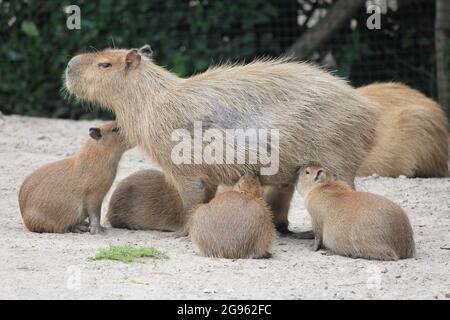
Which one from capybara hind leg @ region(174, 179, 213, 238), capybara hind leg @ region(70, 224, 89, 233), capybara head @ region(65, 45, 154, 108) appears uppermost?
capybara head @ region(65, 45, 154, 108)

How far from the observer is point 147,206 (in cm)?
633

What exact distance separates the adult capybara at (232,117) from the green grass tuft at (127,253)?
724 mm

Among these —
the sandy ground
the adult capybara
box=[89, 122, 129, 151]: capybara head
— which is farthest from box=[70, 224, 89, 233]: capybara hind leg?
the adult capybara

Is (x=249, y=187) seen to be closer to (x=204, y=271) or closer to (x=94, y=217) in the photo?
(x=204, y=271)

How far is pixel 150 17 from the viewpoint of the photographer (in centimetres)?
1027

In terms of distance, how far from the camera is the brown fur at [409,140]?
800 cm

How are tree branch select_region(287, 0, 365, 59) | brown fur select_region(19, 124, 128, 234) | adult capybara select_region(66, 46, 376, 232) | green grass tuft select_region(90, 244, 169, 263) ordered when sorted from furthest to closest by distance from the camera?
tree branch select_region(287, 0, 365, 59), brown fur select_region(19, 124, 128, 234), adult capybara select_region(66, 46, 376, 232), green grass tuft select_region(90, 244, 169, 263)

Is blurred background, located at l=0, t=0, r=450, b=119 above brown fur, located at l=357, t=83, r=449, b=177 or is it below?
above

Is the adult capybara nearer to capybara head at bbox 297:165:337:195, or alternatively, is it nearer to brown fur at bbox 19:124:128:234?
capybara head at bbox 297:165:337:195

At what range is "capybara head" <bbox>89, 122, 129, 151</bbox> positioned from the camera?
622 cm

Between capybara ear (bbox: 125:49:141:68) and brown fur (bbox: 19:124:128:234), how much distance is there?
0.56 meters

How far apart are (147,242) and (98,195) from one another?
0.52 metres

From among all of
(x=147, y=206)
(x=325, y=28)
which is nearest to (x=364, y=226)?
(x=147, y=206)

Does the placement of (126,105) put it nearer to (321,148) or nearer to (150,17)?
(321,148)
